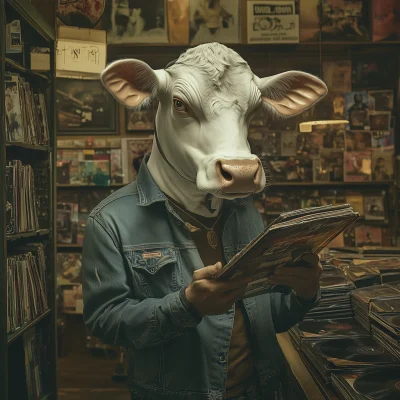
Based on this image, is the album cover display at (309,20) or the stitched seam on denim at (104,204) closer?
the stitched seam on denim at (104,204)

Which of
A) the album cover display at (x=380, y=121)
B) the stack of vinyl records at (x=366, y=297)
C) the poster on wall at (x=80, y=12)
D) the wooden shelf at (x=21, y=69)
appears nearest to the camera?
the stack of vinyl records at (x=366, y=297)

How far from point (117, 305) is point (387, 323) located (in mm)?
666

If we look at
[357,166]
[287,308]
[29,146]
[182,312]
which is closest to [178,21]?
[357,166]

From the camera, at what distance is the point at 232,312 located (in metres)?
1.31

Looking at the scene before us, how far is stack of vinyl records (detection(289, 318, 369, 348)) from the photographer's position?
171cm

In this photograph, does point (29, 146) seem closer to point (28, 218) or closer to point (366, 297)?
point (28, 218)

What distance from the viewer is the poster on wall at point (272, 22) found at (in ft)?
12.1

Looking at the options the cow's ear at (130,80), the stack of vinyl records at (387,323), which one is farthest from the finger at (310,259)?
the cow's ear at (130,80)

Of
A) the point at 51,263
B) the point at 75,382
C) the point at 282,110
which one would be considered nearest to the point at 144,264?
the point at 282,110

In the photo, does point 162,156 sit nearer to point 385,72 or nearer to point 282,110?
point 282,110

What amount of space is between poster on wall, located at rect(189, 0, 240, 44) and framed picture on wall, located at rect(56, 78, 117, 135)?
87 cm

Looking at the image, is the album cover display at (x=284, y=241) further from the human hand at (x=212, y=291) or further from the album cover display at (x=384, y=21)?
the album cover display at (x=384, y=21)

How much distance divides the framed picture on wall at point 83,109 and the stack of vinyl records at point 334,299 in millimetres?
2699

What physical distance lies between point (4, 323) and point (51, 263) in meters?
0.70
